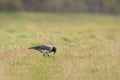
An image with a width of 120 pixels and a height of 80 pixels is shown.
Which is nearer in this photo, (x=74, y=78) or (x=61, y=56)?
(x=74, y=78)

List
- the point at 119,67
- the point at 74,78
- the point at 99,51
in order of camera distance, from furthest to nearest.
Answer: the point at 99,51, the point at 119,67, the point at 74,78

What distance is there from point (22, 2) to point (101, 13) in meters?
12.5

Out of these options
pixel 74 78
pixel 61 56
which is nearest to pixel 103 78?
pixel 74 78

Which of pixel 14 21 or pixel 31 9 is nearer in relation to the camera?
pixel 14 21

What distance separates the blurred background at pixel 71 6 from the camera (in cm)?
6100

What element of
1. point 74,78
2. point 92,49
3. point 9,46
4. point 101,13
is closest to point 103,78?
point 74,78

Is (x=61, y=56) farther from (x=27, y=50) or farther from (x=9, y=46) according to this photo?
(x=9, y=46)

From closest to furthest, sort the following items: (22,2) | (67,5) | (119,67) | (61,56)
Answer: (119,67)
(61,56)
(22,2)
(67,5)

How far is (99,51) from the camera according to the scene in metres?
18.2

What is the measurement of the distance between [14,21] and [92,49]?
2886 cm

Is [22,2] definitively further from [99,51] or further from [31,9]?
[99,51]

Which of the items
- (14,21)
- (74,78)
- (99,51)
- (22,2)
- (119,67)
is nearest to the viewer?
(74,78)

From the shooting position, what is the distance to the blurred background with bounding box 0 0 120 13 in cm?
6100

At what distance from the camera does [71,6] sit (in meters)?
63.8
